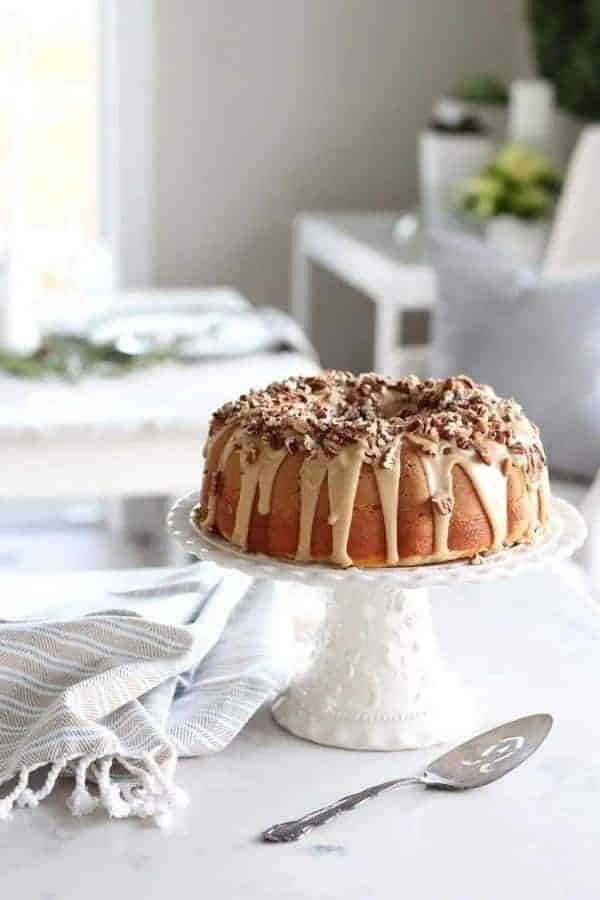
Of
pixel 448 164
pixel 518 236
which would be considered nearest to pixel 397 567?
pixel 518 236

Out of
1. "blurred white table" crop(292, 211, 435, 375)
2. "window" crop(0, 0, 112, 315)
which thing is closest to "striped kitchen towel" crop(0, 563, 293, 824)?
"blurred white table" crop(292, 211, 435, 375)

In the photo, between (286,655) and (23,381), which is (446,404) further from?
(23,381)

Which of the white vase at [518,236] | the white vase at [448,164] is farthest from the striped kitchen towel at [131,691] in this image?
the white vase at [448,164]

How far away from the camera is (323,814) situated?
0.95m

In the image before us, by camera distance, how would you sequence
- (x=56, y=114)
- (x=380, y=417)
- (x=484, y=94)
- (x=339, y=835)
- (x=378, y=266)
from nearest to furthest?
(x=339, y=835), (x=380, y=417), (x=378, y=266), (x=484, y=94), (x=56, y=114)

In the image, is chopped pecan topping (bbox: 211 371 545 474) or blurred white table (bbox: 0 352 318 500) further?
blurred white table (bbox: 0 352 318 500)

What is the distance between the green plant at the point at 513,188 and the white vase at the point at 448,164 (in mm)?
198

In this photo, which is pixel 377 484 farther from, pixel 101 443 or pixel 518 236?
pixel 518 236

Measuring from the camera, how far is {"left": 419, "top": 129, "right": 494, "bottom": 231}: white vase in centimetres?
369

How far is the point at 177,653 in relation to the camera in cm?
109

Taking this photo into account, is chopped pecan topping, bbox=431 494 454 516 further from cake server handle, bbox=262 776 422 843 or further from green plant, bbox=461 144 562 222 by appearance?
green plant, bbox=461 144 562 222

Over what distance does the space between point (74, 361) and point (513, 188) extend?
1.47 m

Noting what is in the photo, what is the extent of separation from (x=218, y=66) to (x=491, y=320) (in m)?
2.03

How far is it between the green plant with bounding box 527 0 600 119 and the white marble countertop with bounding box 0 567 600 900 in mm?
2824
